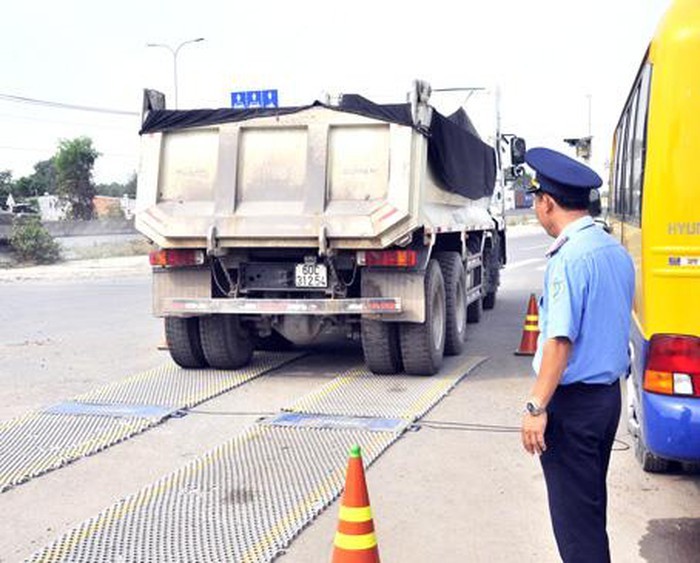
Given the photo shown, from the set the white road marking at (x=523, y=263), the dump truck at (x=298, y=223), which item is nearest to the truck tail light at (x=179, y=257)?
the dump truck at (x=298, y=223)

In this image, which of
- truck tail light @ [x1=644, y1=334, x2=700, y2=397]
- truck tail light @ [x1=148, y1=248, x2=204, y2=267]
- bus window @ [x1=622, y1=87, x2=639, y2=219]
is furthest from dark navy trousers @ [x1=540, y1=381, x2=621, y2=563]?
truck tail light @ [x1=148, y1=248, x2=204, y2=267]

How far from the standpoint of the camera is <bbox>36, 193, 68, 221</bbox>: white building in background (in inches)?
2565

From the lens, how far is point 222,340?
8812mm

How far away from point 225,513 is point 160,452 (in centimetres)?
137

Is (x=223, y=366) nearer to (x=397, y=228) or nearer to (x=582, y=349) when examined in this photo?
(x=397, y=228)

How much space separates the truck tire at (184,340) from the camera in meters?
8.82

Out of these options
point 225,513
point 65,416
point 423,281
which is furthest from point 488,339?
point 225,513

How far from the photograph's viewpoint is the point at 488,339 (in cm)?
1135

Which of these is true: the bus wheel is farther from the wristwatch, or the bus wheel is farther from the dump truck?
the dump truck

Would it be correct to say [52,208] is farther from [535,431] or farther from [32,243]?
[535,431]

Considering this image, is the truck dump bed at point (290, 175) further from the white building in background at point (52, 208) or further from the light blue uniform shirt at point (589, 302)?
the white building in background at point (52, 208)

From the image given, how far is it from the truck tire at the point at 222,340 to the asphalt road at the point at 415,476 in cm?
46

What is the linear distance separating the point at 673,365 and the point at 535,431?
1.36 m

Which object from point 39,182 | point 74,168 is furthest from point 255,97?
point 39,182
